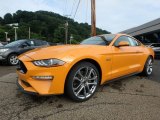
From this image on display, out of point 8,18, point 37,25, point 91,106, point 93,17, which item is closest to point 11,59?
point 91,106

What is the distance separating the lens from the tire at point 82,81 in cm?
352

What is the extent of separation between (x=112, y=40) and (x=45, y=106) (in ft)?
7.24

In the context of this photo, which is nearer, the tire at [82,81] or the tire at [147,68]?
the tire at [82,81]

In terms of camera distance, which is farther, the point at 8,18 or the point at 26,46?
the point at 8,18

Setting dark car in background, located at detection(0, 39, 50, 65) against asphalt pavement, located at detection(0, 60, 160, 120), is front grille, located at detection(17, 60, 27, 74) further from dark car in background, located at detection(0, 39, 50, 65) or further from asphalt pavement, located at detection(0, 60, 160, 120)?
dark car in background, located at detection(0, 39, 50, 65)

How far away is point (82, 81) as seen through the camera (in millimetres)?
3812

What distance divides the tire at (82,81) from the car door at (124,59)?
2.08 ft

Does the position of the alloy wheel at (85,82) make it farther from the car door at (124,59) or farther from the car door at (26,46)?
the car door at (26,46)

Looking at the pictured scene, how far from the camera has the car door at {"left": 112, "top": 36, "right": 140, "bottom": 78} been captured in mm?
4418

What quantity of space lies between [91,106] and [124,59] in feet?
5.45

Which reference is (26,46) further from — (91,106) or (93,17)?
(93,17)

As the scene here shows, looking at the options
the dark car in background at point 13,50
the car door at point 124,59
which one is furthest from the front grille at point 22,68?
the dark car in background at point 13,50

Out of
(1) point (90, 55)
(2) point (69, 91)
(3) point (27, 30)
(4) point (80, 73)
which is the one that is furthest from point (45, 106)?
(3) point (27, 30)

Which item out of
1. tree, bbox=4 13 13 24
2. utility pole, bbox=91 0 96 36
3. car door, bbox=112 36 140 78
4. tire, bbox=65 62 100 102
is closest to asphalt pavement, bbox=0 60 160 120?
tire, bbox=65 62 100 102
